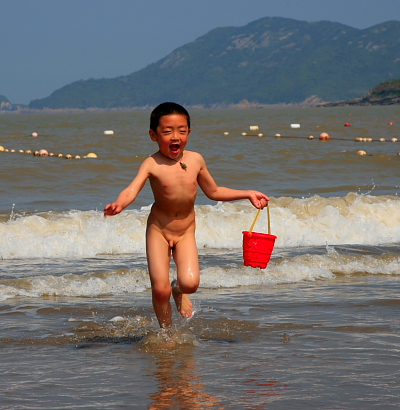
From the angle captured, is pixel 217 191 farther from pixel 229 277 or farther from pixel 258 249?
pixel 229 277

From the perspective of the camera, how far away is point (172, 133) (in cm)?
440

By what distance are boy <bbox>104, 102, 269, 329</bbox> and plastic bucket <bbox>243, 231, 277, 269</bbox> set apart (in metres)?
0.35

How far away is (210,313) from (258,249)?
34.8 inches

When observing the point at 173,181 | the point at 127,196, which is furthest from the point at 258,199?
the point at 127,196

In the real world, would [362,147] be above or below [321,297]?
above

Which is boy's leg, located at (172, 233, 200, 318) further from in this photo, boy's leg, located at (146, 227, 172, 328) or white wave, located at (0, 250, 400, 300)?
white wave, located at (0, 250, 400, 300)

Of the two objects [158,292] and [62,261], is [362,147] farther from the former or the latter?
[158,292]

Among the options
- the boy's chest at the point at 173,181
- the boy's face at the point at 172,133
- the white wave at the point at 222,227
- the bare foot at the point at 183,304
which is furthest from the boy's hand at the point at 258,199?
the white wave at the point at 222,227

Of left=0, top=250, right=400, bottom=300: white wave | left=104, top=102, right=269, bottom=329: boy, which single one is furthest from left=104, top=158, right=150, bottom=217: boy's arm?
left=0, top=250, right=400, bottom=300: white wave

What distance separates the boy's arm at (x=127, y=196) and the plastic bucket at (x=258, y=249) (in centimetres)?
97

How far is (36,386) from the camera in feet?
11.9

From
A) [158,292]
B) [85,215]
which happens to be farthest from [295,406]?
[85,215]

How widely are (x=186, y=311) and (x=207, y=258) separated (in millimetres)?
3410

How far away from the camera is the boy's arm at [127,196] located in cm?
384
